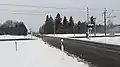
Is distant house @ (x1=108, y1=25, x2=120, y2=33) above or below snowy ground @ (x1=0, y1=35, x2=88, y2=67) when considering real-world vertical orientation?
above

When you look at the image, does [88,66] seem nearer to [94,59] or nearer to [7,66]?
[94,59]

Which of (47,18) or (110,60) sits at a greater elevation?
(47,18)

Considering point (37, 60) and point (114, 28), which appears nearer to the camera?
point (37, 60)

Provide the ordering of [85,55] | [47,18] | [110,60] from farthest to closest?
1. [47,18]
2. [85,55]
3. [110,60]

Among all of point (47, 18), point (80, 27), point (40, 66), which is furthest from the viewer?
point (47, 18)

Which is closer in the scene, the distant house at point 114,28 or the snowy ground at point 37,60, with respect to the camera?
the snowy ground at point 37,60

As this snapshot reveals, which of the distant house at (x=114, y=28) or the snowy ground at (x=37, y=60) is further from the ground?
the distant house at (x=114, y=28)

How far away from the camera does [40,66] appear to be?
9.83m

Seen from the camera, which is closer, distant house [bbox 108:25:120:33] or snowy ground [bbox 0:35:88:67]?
snowy ground [bbox 0:35:88:67]

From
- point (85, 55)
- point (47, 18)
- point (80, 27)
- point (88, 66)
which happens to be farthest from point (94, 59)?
point (47, 18)

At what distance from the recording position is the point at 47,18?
13525 cm

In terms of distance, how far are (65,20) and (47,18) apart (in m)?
15.1

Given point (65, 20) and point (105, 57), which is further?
point (65, 20)

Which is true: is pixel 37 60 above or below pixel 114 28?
below
